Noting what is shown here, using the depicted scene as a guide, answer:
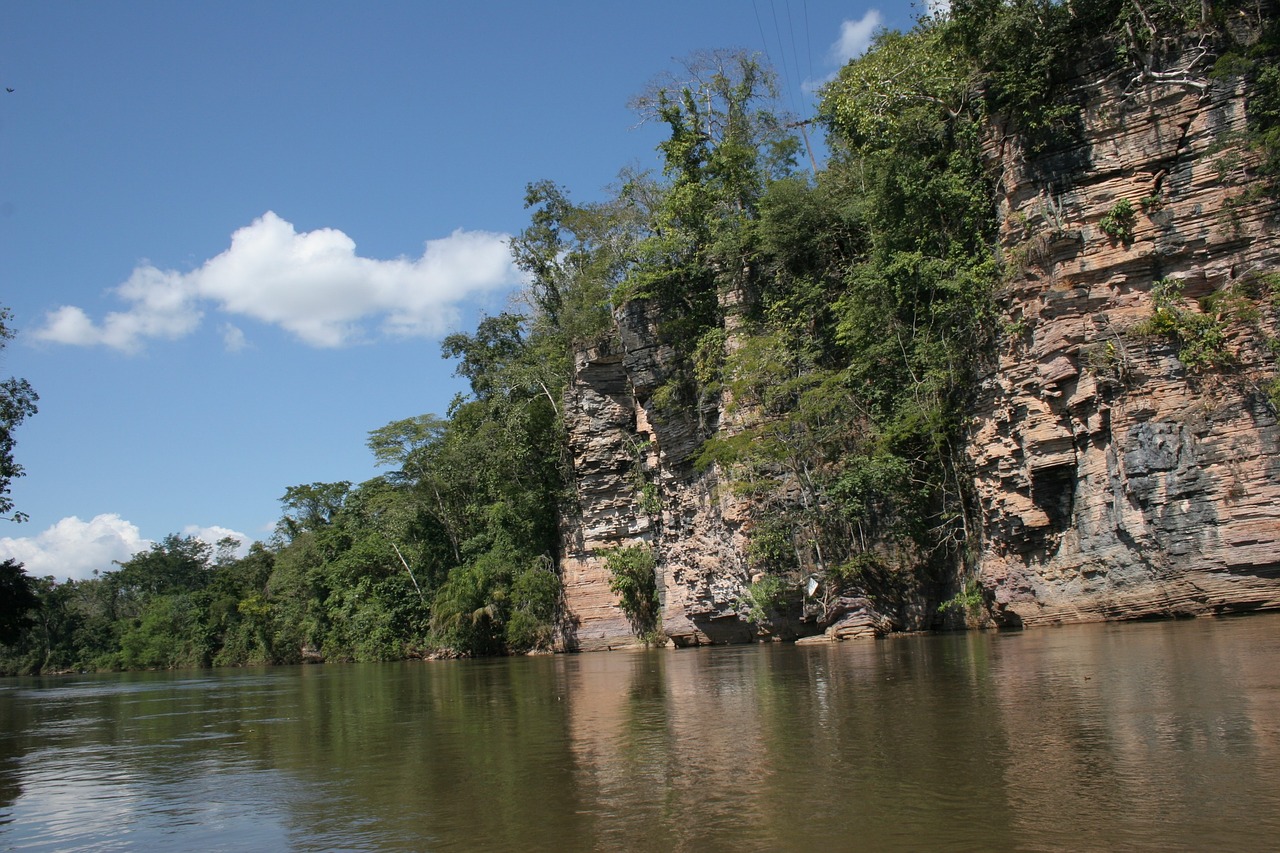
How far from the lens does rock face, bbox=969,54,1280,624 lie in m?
15.5

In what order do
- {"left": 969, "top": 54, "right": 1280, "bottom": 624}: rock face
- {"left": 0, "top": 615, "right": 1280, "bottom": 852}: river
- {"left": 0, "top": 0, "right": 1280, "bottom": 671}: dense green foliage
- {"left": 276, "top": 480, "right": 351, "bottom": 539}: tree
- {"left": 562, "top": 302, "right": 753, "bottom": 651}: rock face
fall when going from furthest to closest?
{"left": 276, "top": 480, "right": 351, "bottom": 539}: tree
{"left": 562, "top": 302, "right": 753, "bottom": 651}: rock face
{"left": 0, "top": 0, "right": 1280, "bottom": 671}: dense green foliage
{"left": 969, "top": 54, "right": 1280, "bottom": 624}: rock face
{"left": 0, "top": 615, "right": 1280, "bottom": 852}: river

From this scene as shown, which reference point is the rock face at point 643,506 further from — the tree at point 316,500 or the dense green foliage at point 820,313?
the tree at point 316,500

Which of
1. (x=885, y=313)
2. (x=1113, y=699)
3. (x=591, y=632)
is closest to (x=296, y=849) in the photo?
(x=1113, y=699)

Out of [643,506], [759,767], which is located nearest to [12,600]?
[643,506]

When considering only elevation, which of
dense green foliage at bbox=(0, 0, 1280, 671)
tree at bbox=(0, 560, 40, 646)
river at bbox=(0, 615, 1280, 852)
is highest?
dense green foliage at bbox=(0, 0, 1280, 671)

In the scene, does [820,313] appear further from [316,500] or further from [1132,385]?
[316,500]

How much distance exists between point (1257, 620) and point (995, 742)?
9937mm

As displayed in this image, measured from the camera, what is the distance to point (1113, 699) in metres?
8.03

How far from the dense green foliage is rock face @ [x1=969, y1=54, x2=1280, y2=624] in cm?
48

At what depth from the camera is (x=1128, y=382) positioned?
17.2m

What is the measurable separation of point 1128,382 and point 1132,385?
0.09m

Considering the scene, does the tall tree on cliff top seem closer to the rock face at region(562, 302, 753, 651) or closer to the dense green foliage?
the dense green foliage

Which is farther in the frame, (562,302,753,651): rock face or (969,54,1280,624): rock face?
(562,302,753,651): rock face

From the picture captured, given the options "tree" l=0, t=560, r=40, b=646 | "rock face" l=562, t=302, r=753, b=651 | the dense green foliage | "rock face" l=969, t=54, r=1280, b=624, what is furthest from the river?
"tree" l=0, t=560, r=40, b=646
